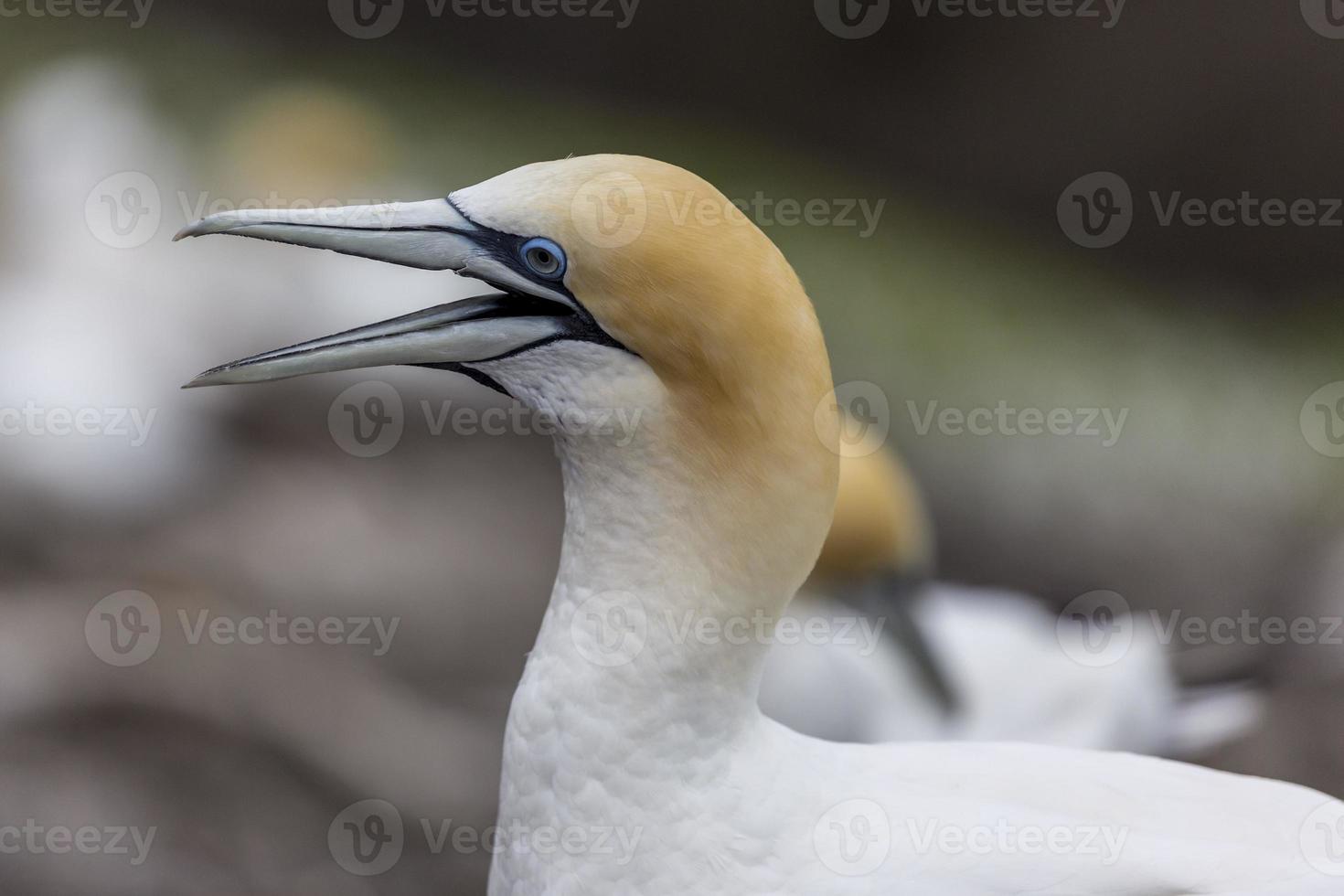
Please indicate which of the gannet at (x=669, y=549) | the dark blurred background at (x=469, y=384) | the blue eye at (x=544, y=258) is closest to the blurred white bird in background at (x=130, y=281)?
the dark blurred background at (x=469, y=384)

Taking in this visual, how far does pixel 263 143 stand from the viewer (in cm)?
754

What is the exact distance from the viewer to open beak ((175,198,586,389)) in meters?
1.94

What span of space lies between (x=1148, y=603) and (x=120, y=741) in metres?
4.65

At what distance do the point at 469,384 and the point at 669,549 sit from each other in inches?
170

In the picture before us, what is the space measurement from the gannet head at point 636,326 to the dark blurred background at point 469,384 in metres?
2.88

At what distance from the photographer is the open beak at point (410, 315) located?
6.35 ft

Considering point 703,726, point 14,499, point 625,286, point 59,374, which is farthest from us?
point 59,374

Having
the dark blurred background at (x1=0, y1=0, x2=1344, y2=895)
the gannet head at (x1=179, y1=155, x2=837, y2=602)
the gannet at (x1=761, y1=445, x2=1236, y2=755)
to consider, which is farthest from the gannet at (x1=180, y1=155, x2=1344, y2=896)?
the dark blurred background at (x1=0, y1=0, x2=1344, y2=895)

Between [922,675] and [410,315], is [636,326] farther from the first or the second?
[922,675]

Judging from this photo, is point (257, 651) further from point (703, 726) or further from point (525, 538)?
point (703, 726)

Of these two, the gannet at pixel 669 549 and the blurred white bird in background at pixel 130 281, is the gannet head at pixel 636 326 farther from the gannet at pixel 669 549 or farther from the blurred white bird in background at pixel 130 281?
the blurred white bird in background at pixel 130 281

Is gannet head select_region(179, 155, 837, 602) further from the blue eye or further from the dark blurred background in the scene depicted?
the dark blurred background

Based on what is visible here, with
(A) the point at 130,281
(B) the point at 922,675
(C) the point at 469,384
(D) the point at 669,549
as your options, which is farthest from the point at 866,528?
(A) the point at 130,281

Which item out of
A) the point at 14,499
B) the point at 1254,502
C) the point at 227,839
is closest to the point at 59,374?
the point at 14,499
